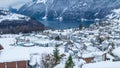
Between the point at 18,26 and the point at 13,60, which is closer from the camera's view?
the point at 13,60

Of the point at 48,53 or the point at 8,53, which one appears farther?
the point at 48,53

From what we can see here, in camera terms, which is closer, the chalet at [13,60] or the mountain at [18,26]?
the chalet at [13,60]

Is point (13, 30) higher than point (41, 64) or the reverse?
the reverse

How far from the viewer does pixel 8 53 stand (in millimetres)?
28281

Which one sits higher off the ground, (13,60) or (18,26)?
(13,60)

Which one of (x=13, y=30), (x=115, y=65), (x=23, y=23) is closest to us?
(x=115, y=65)

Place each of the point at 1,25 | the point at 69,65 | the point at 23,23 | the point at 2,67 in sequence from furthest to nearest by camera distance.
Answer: the point at 23,23 < the point at 1,25 < the point at 2,67 < the point at 69,65

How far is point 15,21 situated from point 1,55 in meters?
109

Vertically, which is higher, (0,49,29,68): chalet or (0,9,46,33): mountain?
(0,49,29,68): chalet

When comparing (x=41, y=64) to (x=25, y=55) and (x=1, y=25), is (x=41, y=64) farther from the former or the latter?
(x=1, y=25)

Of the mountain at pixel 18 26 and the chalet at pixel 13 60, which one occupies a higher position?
the chalet at pixel 13 60

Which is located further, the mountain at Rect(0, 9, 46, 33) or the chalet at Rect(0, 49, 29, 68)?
the mountain at Rect(0, 9, 46, 33)

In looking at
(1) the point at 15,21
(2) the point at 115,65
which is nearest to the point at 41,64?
(2) the point at 115,65

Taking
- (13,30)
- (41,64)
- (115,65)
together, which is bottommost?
(13,30)
